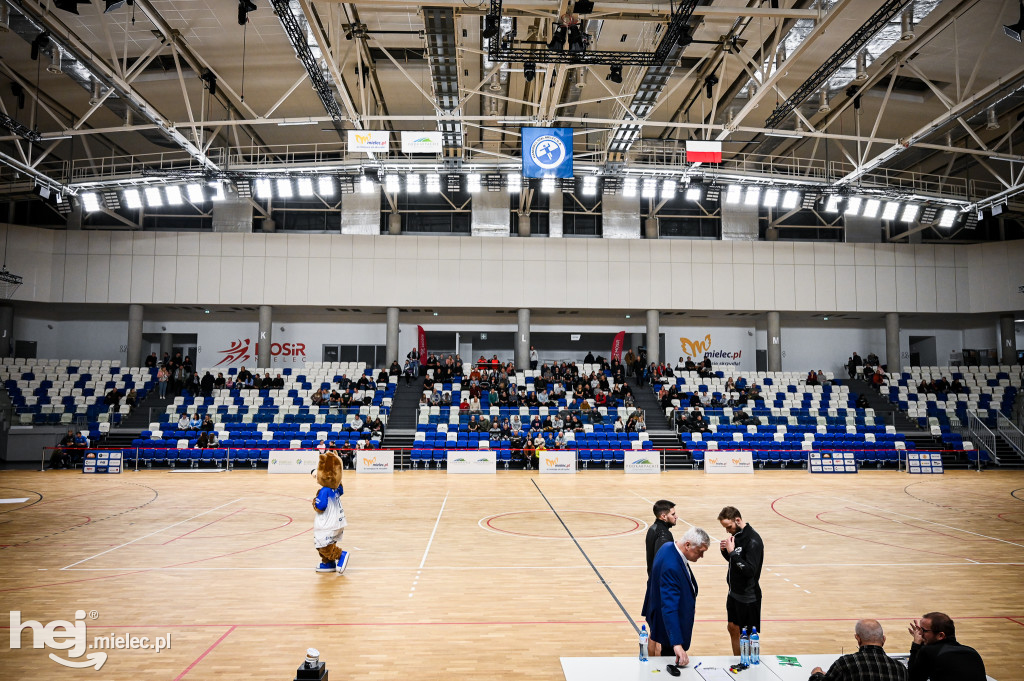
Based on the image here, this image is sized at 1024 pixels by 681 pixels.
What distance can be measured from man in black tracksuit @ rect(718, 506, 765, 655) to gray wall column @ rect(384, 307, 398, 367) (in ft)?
89.9

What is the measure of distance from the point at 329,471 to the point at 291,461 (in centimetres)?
Answer: 1471

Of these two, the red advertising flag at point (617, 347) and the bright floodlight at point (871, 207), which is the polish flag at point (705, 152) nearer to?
the bright floodlight at point (871, 207)

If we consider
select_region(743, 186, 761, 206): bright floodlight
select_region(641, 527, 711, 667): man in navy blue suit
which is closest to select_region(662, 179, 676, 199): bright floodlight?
A: select_region(743, 186, 761, 206): bright floodlight

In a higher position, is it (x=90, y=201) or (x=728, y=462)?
(x=90, y=201)

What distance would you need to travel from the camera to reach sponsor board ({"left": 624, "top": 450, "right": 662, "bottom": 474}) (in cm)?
2306

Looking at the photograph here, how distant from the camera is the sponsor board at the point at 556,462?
22.8 metres

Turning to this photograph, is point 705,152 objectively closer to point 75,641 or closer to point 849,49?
point 849,49

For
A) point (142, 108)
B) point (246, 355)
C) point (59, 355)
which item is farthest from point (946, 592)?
point (59, 355)

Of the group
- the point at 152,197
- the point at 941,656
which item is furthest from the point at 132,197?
the point at 941,656

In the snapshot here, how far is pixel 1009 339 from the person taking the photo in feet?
107

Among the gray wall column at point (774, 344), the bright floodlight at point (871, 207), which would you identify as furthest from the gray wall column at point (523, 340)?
the bright floodlight at point (871, 207)

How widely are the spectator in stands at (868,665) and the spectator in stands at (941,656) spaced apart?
1.26 ft

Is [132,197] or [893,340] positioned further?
[893,340]

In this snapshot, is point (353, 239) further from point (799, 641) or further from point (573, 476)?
point (799, 641)
